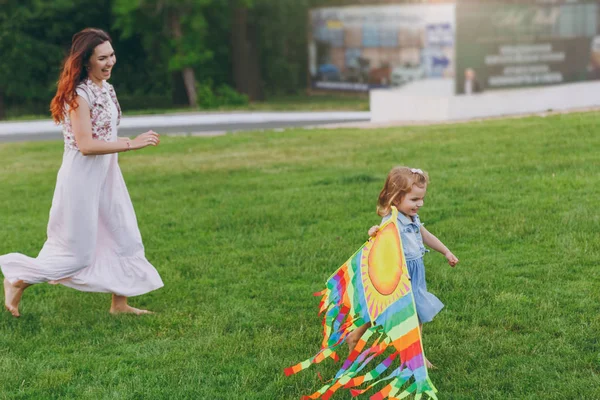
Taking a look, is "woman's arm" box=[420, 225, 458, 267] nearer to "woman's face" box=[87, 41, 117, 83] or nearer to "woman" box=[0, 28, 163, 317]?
"woman" box=[0, 28, 163, 317]

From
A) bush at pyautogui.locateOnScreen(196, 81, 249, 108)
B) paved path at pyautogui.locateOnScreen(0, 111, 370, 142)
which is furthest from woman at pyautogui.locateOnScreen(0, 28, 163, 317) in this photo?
bush at pyautogui.locateOnScreen(196, 81, 249, 108)

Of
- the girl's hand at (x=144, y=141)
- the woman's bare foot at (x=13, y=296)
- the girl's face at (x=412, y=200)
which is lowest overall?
the woman's bare foot at (x=13, y=296)

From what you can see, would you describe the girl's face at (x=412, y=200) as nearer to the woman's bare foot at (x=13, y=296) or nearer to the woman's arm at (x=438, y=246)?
the woman's arm at (x=438, y=246)

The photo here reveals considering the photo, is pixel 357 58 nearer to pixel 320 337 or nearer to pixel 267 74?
pixel 267 74

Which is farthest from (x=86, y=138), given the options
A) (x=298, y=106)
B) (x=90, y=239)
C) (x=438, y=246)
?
(x=298, y=106)

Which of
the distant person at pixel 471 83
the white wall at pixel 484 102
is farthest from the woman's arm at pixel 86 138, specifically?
the distant person at pixel 471 83

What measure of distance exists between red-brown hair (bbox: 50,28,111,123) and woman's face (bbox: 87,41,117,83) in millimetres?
25

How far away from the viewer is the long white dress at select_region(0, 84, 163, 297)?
5.63m

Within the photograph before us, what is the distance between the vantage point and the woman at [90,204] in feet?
18.0

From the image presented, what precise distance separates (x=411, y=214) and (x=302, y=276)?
2250 mm

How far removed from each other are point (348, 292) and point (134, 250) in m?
2.08

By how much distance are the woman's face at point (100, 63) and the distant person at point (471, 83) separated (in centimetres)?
1516

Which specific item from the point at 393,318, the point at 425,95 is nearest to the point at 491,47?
the point at 425,95

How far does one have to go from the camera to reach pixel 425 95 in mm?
20734
